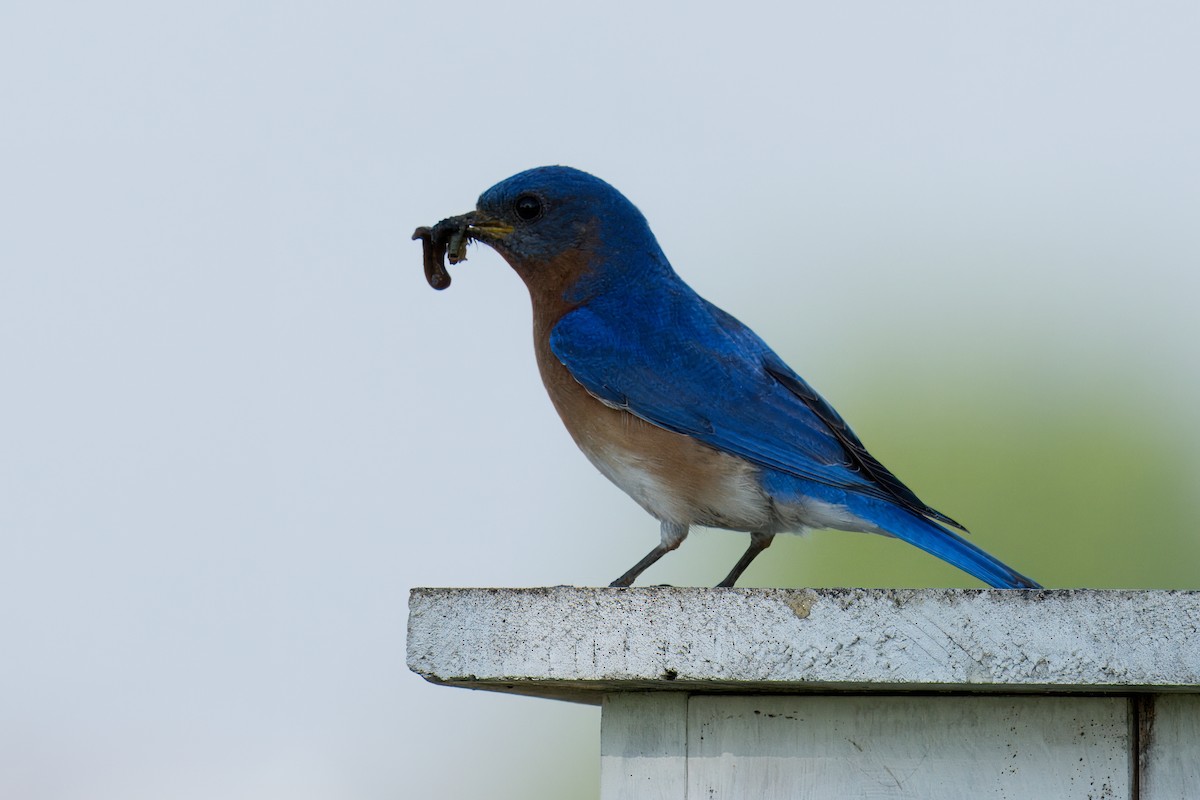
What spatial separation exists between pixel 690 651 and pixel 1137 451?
7.45 m

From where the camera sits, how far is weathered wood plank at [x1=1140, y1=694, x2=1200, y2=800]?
283cm

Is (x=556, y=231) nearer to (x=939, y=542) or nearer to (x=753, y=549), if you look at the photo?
(x=753, y=549)

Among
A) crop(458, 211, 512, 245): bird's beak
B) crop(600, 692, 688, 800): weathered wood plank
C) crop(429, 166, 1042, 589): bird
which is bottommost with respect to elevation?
crop(600, 692, 688, 800): weathered wood plank

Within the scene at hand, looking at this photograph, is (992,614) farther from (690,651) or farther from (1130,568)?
(1130,568)

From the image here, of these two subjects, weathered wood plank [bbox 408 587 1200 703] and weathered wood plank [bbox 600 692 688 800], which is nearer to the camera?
weathered wood plank [bbox 408 587 1200 703]

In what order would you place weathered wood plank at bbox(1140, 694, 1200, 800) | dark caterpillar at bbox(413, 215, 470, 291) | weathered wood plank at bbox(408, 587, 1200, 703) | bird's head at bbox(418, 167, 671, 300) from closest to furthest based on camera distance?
weathered wood plank at bbox(408, 587, 1200, 703) → weathered wood plank at bbox(1140, 694, 1200, 800) → dark caterpillar at bbox(413, 215, 470, 291) → bird's head at bbox(418, 167, 671, 300)

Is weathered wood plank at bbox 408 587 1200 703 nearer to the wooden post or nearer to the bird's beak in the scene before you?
the wooden post

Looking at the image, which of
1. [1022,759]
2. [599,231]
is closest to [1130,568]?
[599,231]

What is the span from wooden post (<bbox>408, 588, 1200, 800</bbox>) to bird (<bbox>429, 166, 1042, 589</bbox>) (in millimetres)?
586

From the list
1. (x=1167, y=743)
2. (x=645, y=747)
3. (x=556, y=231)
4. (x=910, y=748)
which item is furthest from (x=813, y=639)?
(x=556, y=231)

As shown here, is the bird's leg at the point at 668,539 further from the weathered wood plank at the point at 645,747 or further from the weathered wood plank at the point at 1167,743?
the weathered wood plank at the point at 1167,743

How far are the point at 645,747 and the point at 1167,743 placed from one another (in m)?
0.92

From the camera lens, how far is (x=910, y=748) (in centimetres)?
290

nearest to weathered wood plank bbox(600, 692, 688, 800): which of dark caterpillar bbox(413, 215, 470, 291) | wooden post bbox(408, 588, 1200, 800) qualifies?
wooden post bbox(408, 588, 1200, 800)
